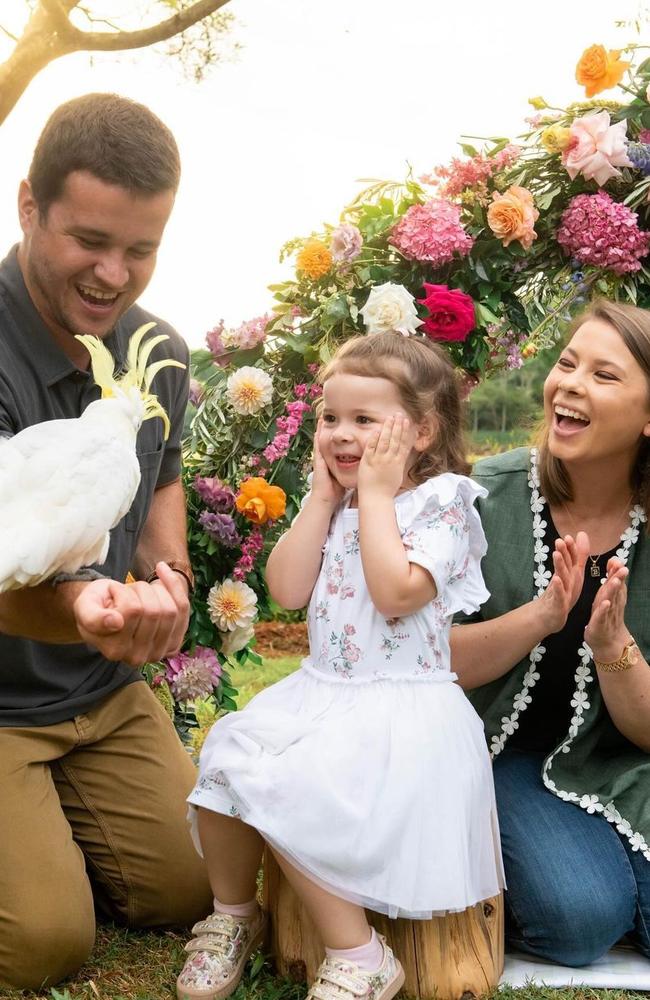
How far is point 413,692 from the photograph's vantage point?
2709 millimetres

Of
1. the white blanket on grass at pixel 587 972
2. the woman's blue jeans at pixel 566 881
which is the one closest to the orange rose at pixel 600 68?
the woman's blue jeans at pixel 566 881

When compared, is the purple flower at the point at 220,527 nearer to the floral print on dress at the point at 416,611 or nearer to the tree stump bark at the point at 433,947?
the floral print on dress at the point at 416,611

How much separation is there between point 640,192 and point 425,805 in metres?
2.45

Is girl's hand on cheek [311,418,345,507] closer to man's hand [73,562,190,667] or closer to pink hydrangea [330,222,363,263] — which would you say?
man's hand [73,562,190,667]

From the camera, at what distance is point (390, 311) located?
3.63 m

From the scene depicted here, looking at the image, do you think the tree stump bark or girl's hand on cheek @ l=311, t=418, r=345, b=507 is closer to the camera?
the tree stump bark

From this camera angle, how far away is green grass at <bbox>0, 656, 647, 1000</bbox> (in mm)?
2781

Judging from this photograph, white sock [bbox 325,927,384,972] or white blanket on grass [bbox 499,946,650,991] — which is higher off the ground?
white sock [bbox 325,927,384,972]

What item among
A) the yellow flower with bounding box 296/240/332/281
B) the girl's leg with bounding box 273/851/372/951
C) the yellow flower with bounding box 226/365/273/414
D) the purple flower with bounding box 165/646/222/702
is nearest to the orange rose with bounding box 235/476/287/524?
the yellow flower with bounding box 226/365/273/414

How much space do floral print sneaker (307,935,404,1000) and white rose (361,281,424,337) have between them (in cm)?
198

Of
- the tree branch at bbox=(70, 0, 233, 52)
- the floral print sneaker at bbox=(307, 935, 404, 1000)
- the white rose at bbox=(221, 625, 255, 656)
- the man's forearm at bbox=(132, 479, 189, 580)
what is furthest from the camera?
the tree branch at bbox=(70, 0, 233, 52)

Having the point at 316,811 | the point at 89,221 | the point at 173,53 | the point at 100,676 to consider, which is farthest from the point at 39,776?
the point at 173,53

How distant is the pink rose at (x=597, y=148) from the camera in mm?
3859

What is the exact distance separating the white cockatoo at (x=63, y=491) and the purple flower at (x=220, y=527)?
1710 millimetres
